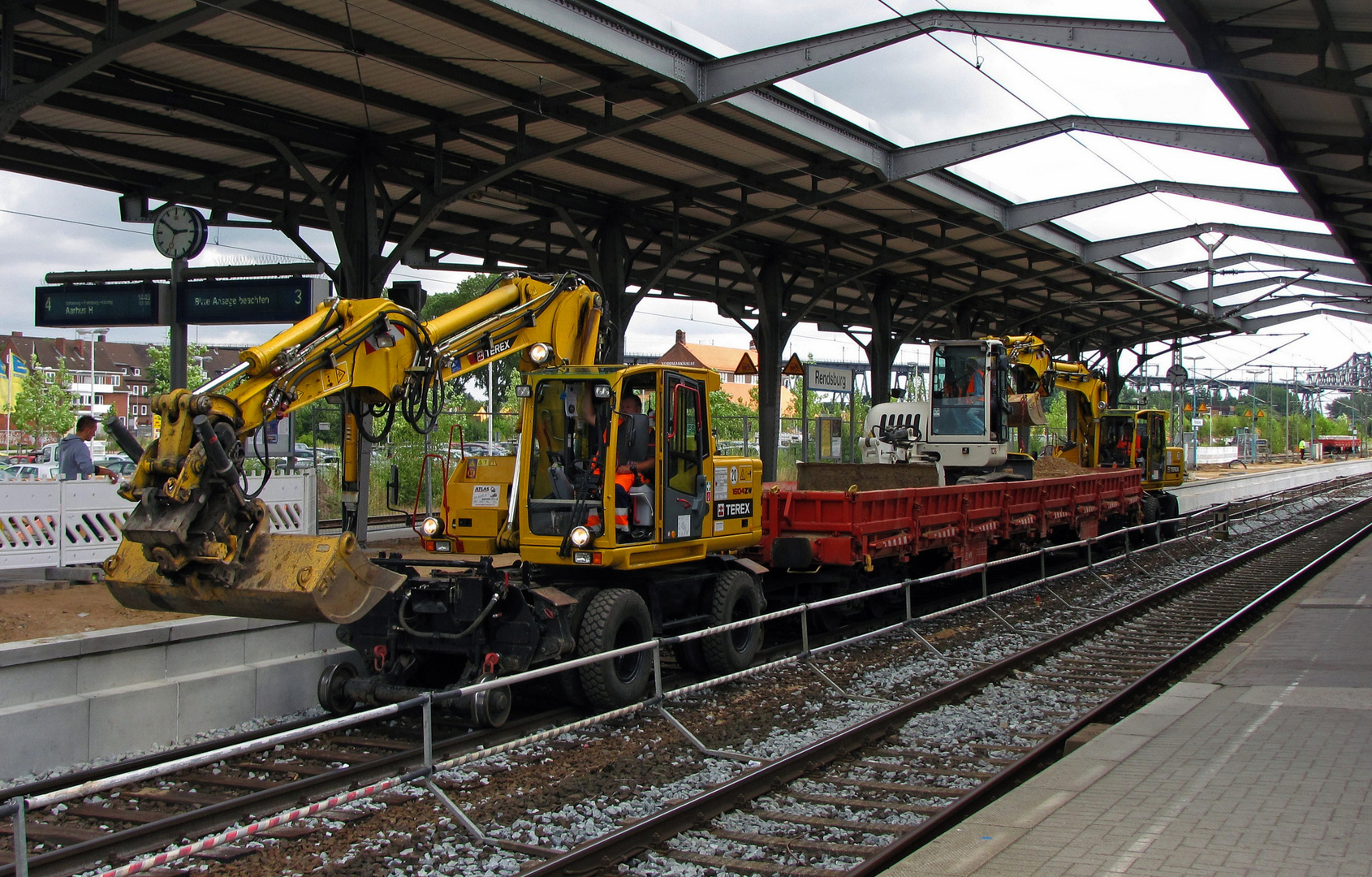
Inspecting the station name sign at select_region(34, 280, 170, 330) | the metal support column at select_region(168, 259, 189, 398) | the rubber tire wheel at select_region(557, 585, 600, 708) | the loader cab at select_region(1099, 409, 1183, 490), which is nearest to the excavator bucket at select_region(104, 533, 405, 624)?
the rubber tire wheel at select_region(557, 585, 600, 708)

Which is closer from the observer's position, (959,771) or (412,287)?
(959,771)

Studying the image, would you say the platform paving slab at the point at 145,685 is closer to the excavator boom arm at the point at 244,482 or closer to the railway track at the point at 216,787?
the railway track at the point at 216,787

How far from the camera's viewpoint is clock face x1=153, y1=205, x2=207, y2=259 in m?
12.2

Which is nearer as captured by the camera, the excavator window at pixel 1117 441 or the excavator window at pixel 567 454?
the excavator window at pixel 567 454

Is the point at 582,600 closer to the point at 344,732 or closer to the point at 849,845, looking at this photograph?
the point at 344,732

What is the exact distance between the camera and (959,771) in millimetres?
7723

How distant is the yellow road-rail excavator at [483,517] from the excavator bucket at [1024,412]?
393 inches

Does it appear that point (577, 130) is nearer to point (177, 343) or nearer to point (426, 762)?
point (177, 343)

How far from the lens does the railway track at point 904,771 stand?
19.9ft

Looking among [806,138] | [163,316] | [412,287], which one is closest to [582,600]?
[412,287]

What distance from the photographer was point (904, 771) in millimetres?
7801

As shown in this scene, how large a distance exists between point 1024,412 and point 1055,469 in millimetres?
3560

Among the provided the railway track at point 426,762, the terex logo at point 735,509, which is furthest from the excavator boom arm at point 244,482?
the terex logo at point 735,509

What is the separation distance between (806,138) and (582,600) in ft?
35.6
